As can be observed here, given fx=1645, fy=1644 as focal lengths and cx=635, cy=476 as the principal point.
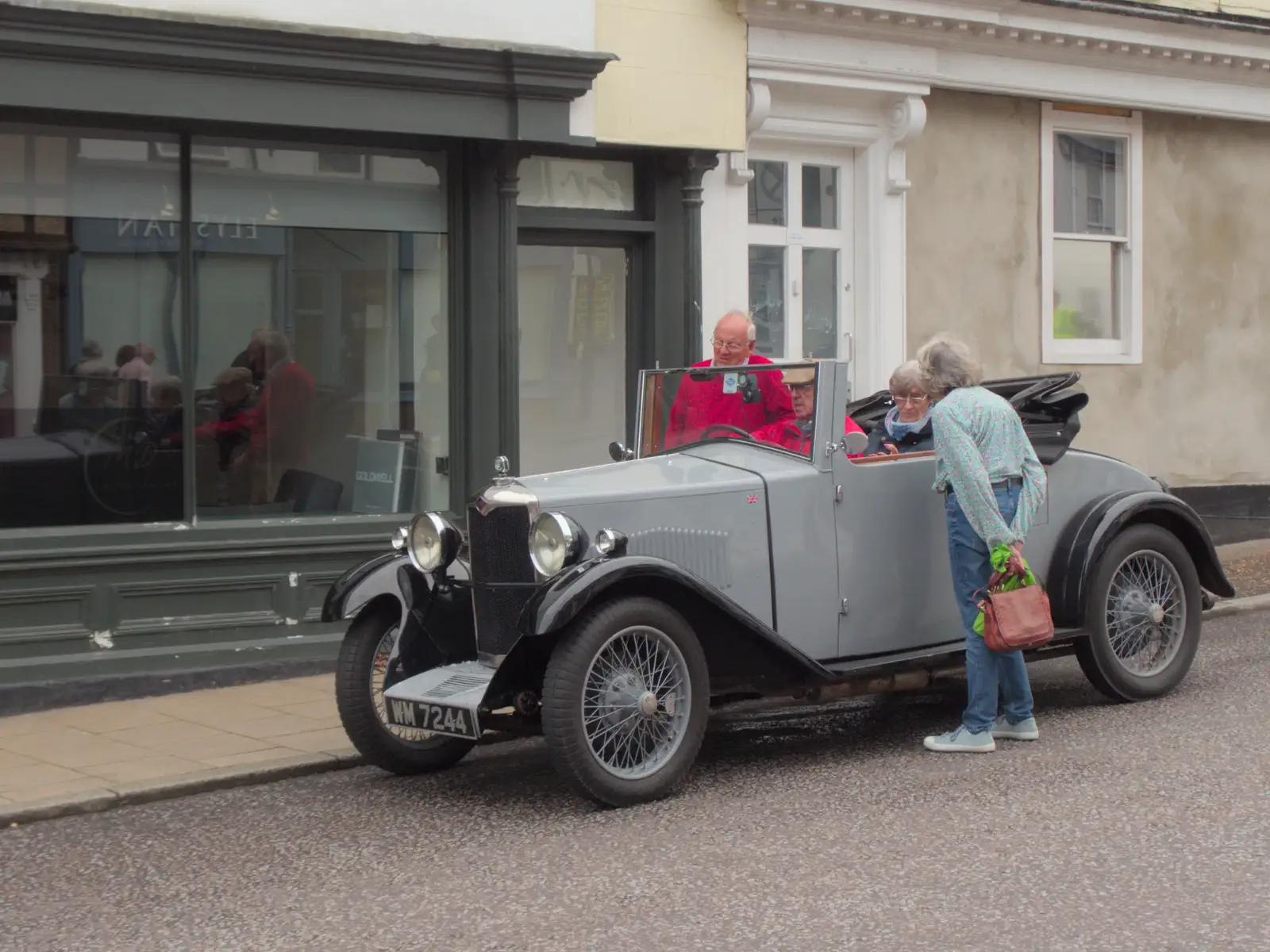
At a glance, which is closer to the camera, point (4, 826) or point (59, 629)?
point (4, 826)

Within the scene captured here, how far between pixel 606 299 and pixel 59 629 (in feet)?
13.7

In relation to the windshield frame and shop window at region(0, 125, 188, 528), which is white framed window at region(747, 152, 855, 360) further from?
shop window at region(0, 125, 188, 528)

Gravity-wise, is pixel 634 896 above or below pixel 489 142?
below

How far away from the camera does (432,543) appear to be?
22.4 ft

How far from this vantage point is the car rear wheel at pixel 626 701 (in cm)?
601

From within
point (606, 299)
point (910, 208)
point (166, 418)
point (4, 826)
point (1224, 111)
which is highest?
point (1224, 111)

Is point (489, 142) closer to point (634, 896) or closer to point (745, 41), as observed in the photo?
point (745, 41)

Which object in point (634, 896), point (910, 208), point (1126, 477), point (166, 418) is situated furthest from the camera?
point (910, 208)

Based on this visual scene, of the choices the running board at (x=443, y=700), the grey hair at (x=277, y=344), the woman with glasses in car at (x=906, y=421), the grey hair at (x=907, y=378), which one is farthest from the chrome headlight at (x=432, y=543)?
the grey hair at (x=277, y=344)

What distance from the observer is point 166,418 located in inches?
365

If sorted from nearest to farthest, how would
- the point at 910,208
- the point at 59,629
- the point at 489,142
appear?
the point at 59,629
the point at 489,142
the point at 910,208

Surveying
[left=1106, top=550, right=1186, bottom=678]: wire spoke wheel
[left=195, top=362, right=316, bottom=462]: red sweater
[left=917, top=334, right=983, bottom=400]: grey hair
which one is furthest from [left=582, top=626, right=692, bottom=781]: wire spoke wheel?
[left=195, top=362, right=316, bottom=462]: red sweater

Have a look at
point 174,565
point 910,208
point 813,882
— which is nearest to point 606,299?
point 910,208

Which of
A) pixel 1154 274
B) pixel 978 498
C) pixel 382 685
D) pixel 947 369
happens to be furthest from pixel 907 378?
pixel 1154 274
